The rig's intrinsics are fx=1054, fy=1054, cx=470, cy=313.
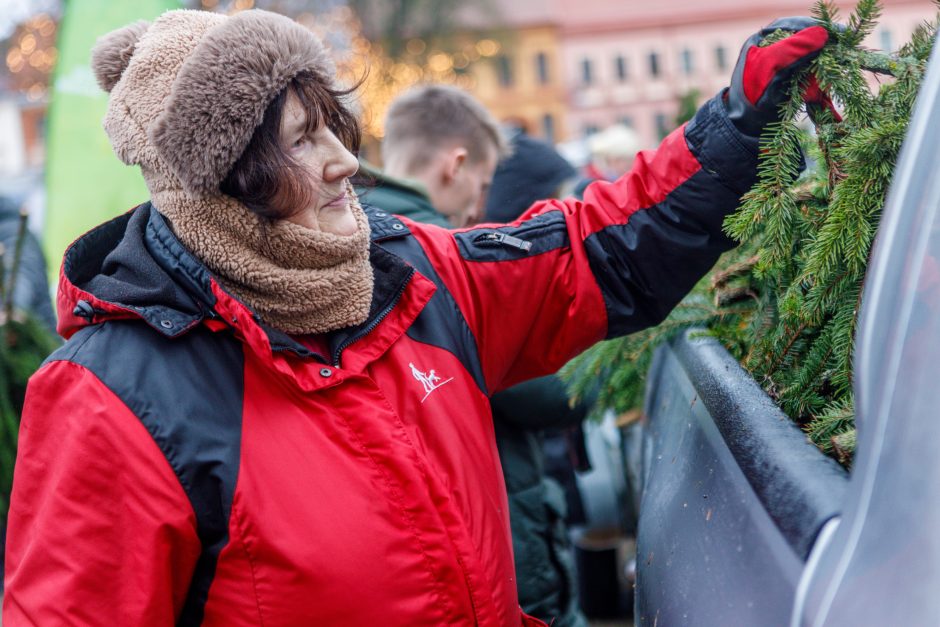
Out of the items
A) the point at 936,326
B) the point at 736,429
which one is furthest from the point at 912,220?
the point at 736,429

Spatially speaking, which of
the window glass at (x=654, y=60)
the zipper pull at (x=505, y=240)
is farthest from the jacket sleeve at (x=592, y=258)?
the window glass at (x=654, y=60)

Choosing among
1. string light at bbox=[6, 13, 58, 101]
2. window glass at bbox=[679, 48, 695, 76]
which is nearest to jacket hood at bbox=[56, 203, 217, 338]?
string light at bbox=[6, 13, 58, 101]

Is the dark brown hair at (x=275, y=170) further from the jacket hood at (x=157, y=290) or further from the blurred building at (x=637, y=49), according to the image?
the blurred building at (x=637, y=49)

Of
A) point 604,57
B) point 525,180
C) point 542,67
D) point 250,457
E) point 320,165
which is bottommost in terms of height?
point 542,67

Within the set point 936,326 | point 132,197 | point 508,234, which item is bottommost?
point 132,197

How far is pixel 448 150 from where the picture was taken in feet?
11.0

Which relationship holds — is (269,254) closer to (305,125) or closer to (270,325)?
(270,325)

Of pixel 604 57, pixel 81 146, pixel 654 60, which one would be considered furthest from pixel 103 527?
pixel 604 57

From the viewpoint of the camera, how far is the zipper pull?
2.04 meters

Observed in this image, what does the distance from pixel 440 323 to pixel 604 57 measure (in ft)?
186

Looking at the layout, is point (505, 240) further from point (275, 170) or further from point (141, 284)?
point (141, 284)

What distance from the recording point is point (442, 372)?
186 cm

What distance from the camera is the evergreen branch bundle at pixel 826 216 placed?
63.9 inches

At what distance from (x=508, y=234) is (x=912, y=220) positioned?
1.13 m
